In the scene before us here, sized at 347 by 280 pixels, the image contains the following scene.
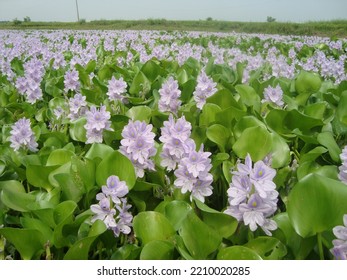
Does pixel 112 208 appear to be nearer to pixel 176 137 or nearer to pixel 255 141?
pixel 176 137

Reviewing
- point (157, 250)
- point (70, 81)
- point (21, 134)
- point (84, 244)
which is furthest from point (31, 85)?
point (157, 250)

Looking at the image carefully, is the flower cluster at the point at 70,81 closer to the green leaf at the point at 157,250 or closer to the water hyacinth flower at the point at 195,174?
the water hyacinth flower at the point at 195,174

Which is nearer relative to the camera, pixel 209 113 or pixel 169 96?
pixel 209 113

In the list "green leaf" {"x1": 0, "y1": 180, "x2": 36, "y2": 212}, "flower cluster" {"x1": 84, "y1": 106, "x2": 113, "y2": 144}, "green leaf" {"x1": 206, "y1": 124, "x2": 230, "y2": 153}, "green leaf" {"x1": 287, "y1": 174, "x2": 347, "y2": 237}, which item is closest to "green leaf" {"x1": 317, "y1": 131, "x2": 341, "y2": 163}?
"green leaf" {"x1": 206, "y1": 124, "x2": 230, "y2": 153}

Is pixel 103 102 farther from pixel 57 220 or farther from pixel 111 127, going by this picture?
pixel 57 220

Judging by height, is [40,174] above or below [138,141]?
below

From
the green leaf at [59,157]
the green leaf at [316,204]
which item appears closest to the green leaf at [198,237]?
the green leaf at [316,204]

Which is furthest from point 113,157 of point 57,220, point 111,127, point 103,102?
point 103,102
